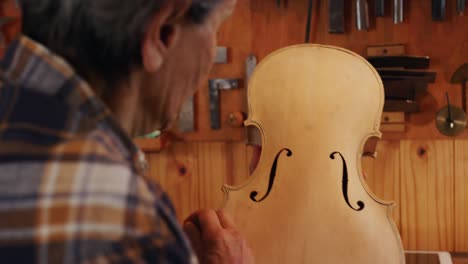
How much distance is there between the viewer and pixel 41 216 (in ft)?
1.65

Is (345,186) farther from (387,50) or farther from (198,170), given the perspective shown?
(198,170)

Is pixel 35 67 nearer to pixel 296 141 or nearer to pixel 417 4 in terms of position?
pixel 296 141

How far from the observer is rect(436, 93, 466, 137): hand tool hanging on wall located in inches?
79.1

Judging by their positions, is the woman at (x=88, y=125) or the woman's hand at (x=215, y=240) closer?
the woman at (x=88, y=125)

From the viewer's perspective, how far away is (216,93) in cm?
222

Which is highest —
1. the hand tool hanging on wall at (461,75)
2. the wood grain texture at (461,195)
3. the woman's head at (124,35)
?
the hand tool hanging on wall at (461,75)

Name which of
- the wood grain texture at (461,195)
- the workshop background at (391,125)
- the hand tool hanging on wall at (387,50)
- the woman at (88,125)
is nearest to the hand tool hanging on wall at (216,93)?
the workshop background at (391,125)

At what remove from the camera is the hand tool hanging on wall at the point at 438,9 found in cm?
200

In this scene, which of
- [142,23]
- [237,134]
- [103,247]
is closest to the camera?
[103,247]

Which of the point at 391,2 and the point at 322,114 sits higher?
the point at 391,2

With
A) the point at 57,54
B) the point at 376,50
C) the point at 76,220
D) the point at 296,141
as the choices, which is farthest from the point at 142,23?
the point at 376,50

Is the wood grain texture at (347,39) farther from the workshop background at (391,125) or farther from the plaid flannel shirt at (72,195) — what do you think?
the plaid flannel shirt at (72,195)

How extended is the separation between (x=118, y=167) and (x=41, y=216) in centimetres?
8

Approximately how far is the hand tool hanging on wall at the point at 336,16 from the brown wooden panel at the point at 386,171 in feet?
1.49
